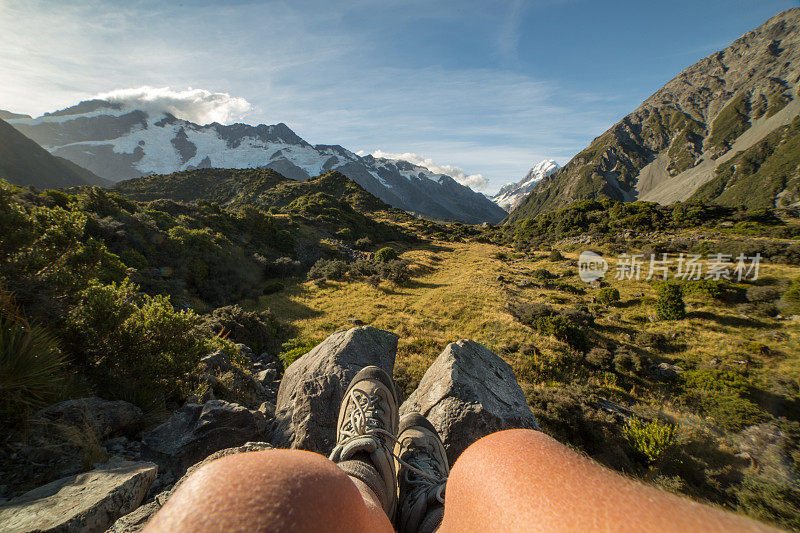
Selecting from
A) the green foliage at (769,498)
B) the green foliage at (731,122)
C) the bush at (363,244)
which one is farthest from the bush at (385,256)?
the green foliage at (731,122)

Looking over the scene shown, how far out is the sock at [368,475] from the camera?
2.16 meters

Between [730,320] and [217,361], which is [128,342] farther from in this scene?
[730,320]

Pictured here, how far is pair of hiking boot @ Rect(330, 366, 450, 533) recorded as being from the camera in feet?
7.58

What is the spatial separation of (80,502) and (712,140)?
19021 centimetres

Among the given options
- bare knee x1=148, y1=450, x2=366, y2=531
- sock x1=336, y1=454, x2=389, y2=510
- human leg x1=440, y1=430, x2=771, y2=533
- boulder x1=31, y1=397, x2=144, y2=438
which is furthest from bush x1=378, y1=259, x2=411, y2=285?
bare knee x1=148, y1=450, x2=366, y2=531

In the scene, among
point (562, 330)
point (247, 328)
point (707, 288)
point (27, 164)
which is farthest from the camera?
point (27, 164)

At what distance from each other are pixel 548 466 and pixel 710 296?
22523mm

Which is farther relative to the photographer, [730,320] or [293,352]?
[730,320]

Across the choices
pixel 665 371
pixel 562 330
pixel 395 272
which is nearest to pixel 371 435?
pixel 562 330

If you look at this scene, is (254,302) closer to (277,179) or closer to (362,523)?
(362,523)

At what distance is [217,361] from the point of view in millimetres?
6129

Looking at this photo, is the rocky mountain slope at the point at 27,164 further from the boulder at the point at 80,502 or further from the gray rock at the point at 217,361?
the boulder at the point at 80,502

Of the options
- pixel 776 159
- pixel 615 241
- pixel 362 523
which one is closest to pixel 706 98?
pixel 776 159

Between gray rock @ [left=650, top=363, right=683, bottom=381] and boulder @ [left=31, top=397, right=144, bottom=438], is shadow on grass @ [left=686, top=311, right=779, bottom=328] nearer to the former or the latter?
gray rock @ [left=650, top=363, right=683, bottom=381]
